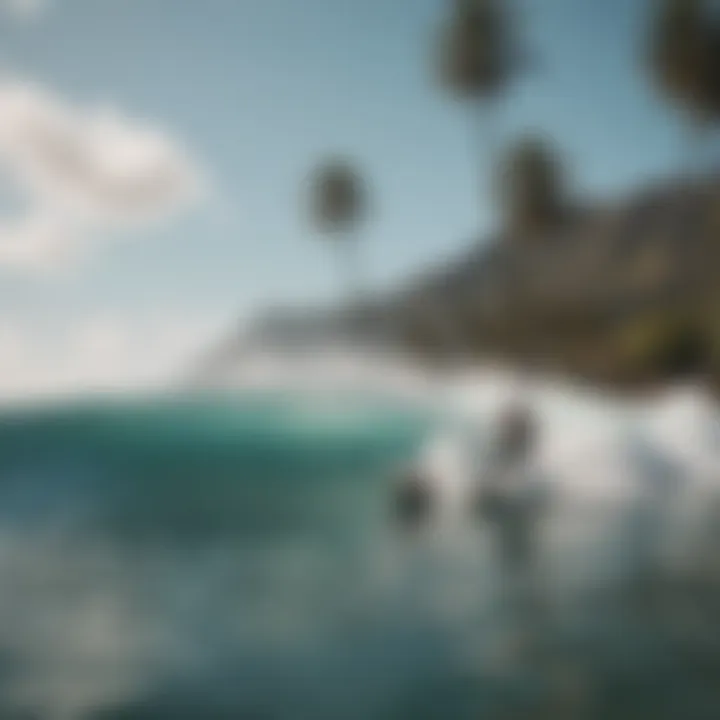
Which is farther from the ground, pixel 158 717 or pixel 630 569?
pixel 630 569

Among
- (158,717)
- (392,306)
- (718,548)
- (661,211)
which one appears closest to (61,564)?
(158,717)

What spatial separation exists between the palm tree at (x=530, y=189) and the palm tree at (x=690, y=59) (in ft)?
5.03

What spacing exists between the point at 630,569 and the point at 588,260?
22.9ft

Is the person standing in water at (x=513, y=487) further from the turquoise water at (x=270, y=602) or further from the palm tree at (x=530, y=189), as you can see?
the palm tree at (x=530, y=189)

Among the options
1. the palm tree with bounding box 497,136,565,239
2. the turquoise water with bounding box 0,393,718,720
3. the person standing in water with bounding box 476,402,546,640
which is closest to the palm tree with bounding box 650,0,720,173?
the palm tree with bounding box 497,136,565,239

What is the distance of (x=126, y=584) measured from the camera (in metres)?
6.93

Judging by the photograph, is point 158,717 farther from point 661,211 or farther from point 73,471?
point 661,211

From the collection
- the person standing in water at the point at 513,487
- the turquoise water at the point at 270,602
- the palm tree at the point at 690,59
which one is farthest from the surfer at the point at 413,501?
Result: the palm tree at the point at 690,59

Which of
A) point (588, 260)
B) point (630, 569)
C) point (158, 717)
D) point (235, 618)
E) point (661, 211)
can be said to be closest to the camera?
point (158, 717)

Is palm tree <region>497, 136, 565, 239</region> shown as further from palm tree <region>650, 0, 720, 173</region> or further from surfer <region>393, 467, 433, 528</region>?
surfer <region>393, 467, 433, 528</region>

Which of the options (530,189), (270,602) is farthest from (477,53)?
(270,602)

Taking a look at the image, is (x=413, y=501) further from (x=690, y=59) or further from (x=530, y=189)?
(x=690, y=59)

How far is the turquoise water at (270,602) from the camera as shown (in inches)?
210

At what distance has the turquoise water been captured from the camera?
5.33 meters
